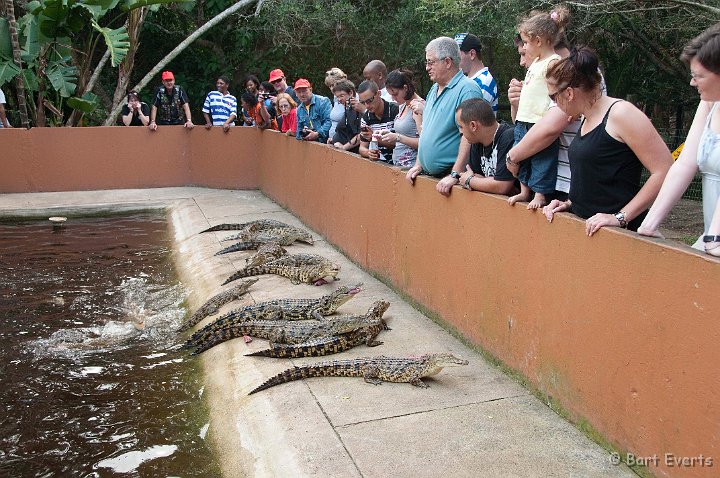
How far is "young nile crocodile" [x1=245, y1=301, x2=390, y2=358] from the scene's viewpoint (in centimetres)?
500

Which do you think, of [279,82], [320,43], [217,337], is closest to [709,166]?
[217,337]

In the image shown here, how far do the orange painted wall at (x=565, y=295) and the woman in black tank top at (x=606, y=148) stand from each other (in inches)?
6.8

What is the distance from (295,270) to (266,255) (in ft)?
2.20

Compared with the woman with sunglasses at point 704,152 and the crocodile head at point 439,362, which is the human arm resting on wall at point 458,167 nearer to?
the crocodile head at point 439,362

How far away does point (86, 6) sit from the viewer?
1245cm

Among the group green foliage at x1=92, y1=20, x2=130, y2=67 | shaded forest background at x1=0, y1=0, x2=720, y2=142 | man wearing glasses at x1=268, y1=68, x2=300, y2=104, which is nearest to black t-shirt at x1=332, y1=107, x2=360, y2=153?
man wearing glasses at x1=268, y1=68, x2=300, y2=104

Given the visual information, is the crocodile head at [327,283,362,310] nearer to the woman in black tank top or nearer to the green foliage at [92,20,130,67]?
the woman in black tank top

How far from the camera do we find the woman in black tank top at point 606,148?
3324 millimetres

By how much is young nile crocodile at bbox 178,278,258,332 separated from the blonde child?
118 inches

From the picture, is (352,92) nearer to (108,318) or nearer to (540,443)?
(108,318)

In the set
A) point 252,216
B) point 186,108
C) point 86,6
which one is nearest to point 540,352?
point 252,216

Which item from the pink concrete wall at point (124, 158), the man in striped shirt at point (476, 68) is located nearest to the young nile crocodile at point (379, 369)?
the man in striped shirt at point (476, 68)

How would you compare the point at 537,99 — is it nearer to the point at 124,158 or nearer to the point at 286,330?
the point at 286,330

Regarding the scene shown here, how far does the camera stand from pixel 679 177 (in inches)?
124
